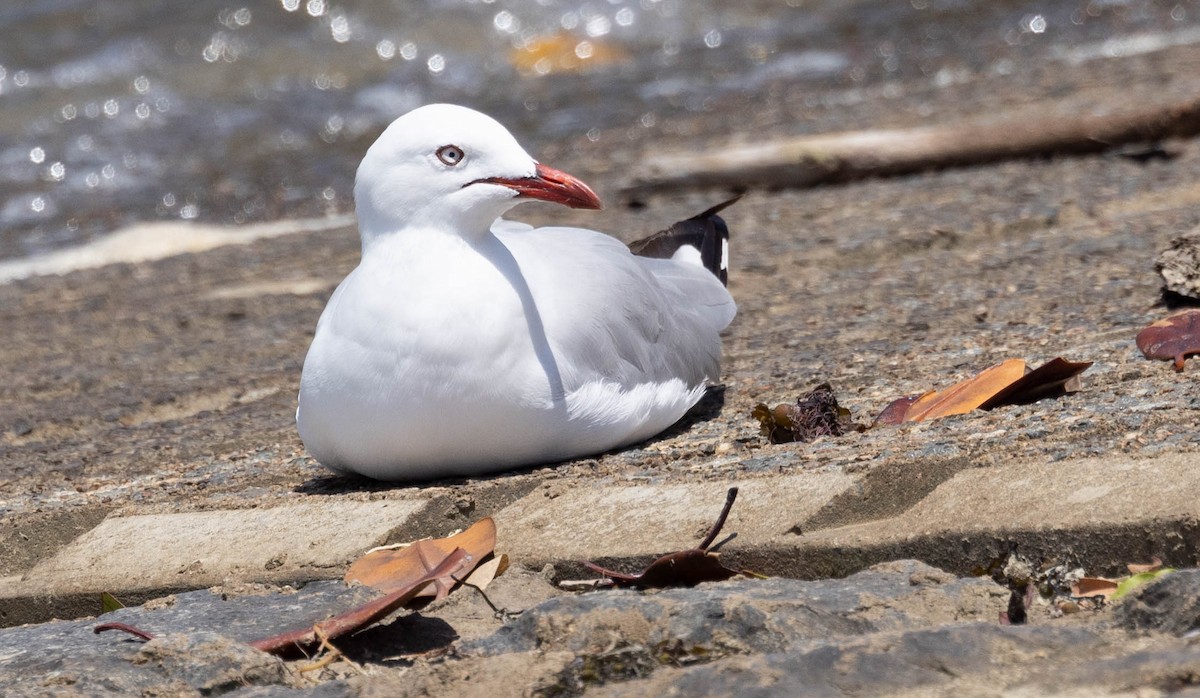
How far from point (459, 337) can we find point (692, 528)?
74cm

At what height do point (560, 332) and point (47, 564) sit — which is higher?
point (560, 332)

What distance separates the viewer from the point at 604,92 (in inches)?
490

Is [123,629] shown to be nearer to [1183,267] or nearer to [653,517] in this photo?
[653,517]

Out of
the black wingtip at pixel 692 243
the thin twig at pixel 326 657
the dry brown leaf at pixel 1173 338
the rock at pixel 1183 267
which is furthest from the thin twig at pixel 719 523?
the black wingtip at pixel 692 243

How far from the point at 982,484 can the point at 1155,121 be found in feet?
16.2

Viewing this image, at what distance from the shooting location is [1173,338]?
3.51 metres

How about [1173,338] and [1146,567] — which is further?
[1173,338]

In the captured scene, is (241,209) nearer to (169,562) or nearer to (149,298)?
(149,298)

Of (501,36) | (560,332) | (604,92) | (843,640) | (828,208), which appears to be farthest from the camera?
(501,36)

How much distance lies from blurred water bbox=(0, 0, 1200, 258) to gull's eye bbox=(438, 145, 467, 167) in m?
6.22

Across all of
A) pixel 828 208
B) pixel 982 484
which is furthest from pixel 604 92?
pixel 982 484

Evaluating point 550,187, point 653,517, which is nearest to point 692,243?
point 550,187

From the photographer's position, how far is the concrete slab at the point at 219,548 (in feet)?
9.93

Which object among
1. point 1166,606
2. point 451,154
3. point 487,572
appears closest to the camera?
point 1166,606
